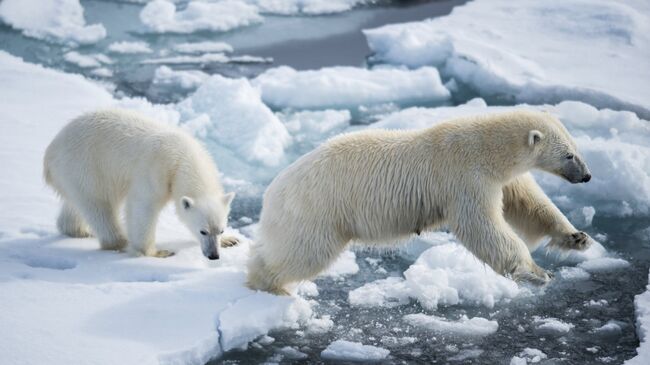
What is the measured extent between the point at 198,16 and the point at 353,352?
940cm

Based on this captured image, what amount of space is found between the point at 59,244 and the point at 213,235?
116 centimetres

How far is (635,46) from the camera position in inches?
432

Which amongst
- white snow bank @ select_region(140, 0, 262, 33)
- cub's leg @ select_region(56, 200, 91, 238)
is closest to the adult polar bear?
cub's leg @ select_region(56, 200, 91, 238)

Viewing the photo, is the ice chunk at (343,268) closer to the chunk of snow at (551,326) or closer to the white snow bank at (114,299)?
the white snow bank at (114,299)

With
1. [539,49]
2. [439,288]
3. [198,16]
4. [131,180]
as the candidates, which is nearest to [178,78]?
[198,16]

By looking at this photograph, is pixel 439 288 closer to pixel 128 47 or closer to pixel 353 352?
pixel 353 352

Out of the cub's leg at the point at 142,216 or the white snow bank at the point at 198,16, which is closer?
the cub's leg at the point at 142,216

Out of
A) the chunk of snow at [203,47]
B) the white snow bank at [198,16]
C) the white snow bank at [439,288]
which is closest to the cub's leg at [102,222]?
the white snow bank at [439,288]

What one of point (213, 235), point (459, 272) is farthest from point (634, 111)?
point (213, 235)

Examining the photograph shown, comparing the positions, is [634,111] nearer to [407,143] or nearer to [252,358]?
[407,143]

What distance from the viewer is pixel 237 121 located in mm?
8539

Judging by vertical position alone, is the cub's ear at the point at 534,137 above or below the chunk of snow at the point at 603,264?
above

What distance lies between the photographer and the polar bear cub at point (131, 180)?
5301mm

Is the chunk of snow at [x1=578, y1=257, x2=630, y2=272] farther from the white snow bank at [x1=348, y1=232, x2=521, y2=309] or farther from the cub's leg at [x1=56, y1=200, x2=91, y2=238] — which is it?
the cub's leg at [x1=56, y1=200, x2=91, y2=238]
